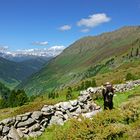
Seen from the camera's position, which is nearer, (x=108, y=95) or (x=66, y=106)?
(x=108, y=95)

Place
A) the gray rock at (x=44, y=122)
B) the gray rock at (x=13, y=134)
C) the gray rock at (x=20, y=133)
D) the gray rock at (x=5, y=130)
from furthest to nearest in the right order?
the gray rock at (x=44, y=122), the gray rock at (x=20, y=133), the gray rock at (x=5, y=130), the gray rock at (x=13, y=134)

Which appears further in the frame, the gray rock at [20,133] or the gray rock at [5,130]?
the gray rock at [20,133]

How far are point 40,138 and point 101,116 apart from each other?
704cm

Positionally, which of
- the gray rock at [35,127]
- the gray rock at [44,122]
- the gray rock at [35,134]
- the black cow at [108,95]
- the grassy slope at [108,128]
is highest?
the black cow at [108,95]

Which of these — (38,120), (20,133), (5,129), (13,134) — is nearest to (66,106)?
(38,120)

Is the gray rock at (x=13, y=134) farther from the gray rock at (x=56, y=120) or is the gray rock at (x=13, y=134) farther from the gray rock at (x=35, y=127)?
the gray rock at (x=56, y=120)

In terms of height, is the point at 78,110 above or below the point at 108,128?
above

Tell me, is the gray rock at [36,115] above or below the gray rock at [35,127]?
above

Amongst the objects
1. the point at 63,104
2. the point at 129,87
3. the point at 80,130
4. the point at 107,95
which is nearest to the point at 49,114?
the point at 63,104

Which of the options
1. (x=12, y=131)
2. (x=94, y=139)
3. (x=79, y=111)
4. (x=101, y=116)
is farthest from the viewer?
(x=79, y=111)

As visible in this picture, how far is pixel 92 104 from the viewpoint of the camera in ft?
107

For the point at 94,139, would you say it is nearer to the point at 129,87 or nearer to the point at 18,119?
the point at 18,119

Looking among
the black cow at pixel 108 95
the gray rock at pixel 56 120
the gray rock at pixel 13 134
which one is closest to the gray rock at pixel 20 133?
the gray rock at pixel 13 134

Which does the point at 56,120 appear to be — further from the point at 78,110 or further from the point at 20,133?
the point at 20,133
